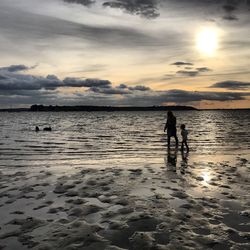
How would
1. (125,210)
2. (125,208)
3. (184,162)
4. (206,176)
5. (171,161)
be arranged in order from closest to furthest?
1. (125,210)
2. (125,208)
3. (206,176)
4. (184,162)
5. (171,161)

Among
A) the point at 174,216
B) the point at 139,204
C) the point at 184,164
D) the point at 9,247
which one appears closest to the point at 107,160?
the point at 184,164

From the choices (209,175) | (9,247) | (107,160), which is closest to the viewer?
(9,247)

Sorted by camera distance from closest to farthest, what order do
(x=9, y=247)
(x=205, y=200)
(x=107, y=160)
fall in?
(x=9, y=247) → (x=205, y=200) → (x=107, y=160)

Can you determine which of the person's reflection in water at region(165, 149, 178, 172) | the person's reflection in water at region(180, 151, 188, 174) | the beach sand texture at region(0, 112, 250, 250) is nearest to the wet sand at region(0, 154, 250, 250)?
the beach sand texture at region(0, 112, 250, 250)

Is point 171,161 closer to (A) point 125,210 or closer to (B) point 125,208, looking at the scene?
(B) point 125,208

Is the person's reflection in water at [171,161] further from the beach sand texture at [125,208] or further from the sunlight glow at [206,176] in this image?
the sunlight glow at [206,176]

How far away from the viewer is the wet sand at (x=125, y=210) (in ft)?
26.0

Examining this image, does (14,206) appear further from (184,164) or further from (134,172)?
(184,164)

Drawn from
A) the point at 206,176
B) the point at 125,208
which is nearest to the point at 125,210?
the point at 125,208

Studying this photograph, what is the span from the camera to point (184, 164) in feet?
64.7

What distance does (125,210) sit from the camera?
33.6 ft

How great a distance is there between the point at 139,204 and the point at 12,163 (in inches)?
486

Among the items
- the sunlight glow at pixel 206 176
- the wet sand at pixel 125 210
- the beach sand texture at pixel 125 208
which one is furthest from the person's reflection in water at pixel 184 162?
the sunlight glow at pixel 206 176

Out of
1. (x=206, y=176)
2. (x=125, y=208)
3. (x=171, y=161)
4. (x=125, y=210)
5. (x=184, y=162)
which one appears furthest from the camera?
(x=171, y=161)
